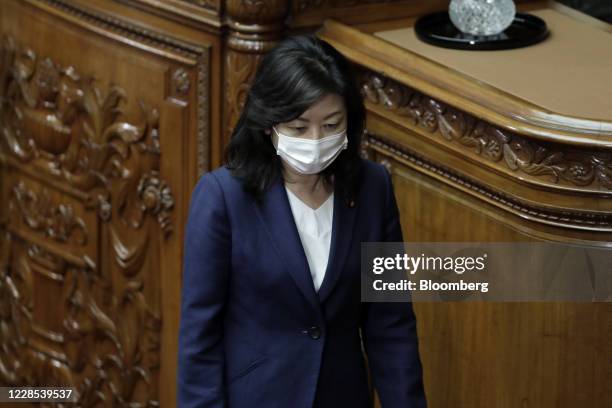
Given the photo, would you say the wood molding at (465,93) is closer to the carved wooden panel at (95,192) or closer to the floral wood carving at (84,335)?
the carved wooden panel at (95,192)

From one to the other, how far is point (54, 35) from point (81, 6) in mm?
220

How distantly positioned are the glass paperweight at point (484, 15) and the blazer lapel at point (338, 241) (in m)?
1.10

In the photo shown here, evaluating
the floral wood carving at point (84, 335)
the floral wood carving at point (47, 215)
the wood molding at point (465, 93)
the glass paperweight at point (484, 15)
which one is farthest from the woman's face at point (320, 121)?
the floral wood carving at point (47, 215)

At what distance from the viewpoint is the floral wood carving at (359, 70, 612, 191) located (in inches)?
142

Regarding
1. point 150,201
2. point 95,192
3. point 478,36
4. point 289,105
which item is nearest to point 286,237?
point 289,105

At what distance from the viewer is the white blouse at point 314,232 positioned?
3.33 meters

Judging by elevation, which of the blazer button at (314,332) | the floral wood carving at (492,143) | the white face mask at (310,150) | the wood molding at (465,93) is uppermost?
the white face mask at (310,150)

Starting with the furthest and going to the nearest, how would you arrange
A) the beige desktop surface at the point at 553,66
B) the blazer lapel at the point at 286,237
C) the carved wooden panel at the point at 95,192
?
the carved wooden panel at the point at 95,192, the beige desktop surface at the point at 553,66, the blazer lapel at the point at 286,237

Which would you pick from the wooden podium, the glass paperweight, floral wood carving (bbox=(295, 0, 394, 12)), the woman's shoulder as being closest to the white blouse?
the woman's shoulder

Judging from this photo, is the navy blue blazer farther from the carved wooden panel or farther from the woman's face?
the carved wooden panel

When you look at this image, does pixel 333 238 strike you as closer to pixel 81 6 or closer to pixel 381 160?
pixel 381 160

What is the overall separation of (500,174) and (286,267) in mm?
701

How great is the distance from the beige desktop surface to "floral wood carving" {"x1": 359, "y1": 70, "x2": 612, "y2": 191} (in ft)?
0.31

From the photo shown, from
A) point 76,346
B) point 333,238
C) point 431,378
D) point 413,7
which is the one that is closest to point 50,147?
point 76,346
